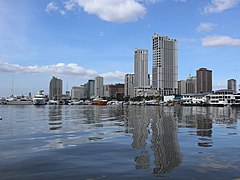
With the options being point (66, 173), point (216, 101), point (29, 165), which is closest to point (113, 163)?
point (66, 173)

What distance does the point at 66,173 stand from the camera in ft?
34.1

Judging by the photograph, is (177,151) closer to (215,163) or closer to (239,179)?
(215,163)

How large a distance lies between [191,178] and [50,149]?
8.91 metres

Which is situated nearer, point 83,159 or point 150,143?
point 83,159

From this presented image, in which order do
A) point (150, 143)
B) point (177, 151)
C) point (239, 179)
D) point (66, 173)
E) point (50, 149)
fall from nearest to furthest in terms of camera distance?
point (239, 179) → point (66, 173) → point (177, 151) → point (50, 149) → point (150, 143)

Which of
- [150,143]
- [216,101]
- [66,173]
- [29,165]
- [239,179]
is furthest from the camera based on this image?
[216,101]

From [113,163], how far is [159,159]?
213cm

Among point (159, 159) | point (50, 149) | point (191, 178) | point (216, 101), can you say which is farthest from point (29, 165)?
point (216, 101)

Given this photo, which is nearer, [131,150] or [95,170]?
[95,170]

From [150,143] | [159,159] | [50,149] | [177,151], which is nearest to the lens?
[159,159]

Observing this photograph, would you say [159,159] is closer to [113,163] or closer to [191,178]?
[113,163]

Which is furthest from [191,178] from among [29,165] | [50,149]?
[50,149]

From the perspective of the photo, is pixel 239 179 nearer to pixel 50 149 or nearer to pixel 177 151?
pixel 177 151

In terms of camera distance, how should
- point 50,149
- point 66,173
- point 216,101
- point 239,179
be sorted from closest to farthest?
point 239,179 < point 66,173 < point 50,149 < point 216,101
